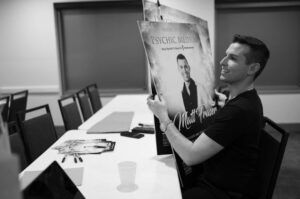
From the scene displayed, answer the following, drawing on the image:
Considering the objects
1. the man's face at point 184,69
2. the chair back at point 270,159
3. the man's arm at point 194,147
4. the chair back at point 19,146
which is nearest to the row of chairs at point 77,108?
the chair back at point 19,146

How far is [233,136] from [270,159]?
0.27 metres

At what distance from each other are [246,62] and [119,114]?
4.93ft

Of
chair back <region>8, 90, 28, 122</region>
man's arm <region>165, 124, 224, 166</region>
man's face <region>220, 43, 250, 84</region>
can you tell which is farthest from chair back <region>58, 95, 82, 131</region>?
man's face <region>220, 43, 250, 84</region>

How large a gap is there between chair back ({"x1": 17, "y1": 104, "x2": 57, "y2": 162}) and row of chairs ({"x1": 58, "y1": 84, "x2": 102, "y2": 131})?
0.33 m

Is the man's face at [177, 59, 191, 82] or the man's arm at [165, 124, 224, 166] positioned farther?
the man's face at [177, 59, 191, 82]

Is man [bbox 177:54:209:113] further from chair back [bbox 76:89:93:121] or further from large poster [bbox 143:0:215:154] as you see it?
chair back [bbox 76:89:93:121]

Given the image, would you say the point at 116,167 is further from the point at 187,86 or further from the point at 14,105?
the point at 14,105

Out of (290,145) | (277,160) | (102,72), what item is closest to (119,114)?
(277,160)

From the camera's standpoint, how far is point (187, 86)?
5.52 ft

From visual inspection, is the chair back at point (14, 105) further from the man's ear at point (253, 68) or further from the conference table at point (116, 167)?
the man's ear at point (253, 68)

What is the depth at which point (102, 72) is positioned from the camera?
4688mm

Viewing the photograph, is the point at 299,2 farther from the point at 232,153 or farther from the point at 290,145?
the point at 232,153

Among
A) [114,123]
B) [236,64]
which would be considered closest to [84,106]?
[114,123]

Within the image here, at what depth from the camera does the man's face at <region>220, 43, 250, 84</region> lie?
4.58ft
